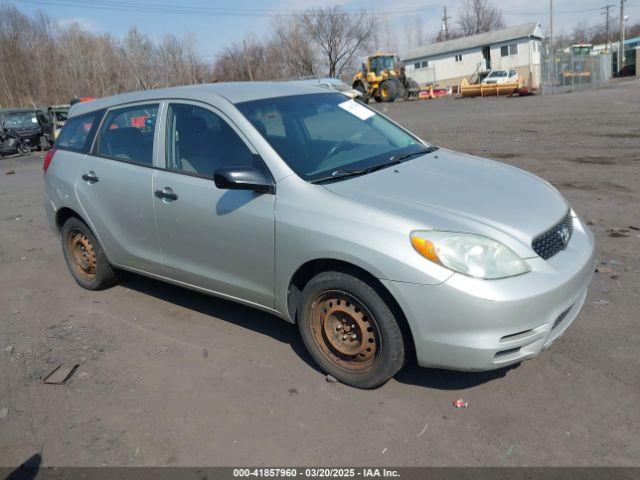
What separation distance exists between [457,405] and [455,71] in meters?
59.4

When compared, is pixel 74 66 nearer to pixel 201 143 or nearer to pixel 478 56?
pixel 478 56

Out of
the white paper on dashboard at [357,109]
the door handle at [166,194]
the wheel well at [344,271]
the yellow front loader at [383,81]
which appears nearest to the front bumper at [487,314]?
the wheel well at [344,271]

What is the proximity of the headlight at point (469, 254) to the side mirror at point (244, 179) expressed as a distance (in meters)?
1.04

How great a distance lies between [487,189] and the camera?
11.6ft

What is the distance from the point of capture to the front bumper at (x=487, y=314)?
9.38ft

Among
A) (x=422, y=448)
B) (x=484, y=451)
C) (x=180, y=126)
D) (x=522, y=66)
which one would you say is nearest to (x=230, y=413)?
(x=422, y=448)

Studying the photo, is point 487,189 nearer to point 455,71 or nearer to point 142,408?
point 142,408

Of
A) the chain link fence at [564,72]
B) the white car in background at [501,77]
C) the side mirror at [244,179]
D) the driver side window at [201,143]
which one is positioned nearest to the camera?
the side mirror at [244,179]

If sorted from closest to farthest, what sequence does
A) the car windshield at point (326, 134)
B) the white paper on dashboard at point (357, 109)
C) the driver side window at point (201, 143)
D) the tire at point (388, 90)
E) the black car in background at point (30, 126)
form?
the car windshield at point (326, 134) < the driver side window at point (201, 143) < the white paper on dashboard at point (357, 109) < the black car in background at point (30, 126) < the tire at point (388, 90)

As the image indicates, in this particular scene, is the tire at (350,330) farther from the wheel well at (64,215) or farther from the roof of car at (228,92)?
the wheel well at (64,215)

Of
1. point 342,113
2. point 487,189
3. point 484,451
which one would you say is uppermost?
point 342,113

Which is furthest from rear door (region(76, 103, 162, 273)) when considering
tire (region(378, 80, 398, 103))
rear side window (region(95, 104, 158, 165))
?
tire (region(378, 80, 398, 103))

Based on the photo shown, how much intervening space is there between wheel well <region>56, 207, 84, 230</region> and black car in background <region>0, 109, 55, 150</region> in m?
20.1

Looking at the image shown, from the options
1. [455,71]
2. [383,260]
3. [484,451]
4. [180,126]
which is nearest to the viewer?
[484,451]
